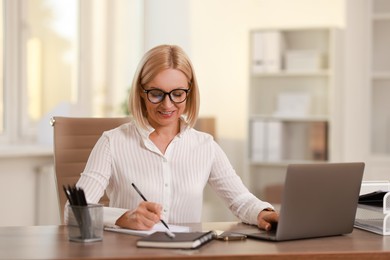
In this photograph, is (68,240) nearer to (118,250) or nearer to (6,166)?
(118,250)

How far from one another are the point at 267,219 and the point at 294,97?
147 inches

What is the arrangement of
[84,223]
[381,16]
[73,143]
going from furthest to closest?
1. [381,16]
2. [73,143]
3. [84,223]

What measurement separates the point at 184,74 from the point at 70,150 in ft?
2.47

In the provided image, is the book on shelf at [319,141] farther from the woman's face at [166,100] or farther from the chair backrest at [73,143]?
the woman's face at [166,100]

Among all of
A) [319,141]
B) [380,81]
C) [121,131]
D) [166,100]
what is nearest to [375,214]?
[166,100]

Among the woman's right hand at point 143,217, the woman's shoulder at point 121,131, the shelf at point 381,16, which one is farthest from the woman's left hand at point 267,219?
the shelf at point 381,16

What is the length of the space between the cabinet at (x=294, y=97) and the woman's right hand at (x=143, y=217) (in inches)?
146

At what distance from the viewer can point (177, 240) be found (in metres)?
2.00

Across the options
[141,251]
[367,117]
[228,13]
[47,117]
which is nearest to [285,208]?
[141,251]

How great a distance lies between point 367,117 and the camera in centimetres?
586

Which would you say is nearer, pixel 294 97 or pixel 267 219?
pixel 267 219

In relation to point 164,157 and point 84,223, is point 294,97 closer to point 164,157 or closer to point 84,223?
point 164,157

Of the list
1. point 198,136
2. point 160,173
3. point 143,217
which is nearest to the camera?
point 143,217

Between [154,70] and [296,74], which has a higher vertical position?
[296,74]
